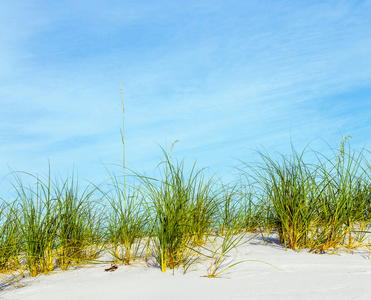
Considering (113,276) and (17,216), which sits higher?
(17,216)

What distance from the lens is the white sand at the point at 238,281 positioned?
7.90ft

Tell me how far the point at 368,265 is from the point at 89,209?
2.39 meters

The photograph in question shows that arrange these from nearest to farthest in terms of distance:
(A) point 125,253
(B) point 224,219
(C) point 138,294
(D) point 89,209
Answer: (C) point 138,294 → (A) point 125,253 → (D) point 89,209 → (B) point 224,219

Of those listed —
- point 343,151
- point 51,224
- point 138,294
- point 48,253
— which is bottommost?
point 138,294

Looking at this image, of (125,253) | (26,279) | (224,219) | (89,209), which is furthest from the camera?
(224,219)

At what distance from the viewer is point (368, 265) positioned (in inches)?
114

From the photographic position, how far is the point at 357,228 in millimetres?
3709

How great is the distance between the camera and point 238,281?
8.65 ft

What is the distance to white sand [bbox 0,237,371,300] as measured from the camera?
7.90 feet

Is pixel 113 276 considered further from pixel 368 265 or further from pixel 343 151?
pixel 343 151

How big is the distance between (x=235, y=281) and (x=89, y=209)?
5.43 feet

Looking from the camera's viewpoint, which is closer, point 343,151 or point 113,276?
point 113,276

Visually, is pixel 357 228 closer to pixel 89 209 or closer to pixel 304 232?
pixel 304 232

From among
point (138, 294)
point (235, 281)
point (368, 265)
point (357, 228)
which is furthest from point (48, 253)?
point (357, 228)
